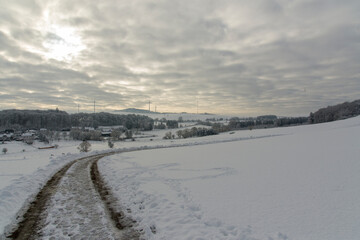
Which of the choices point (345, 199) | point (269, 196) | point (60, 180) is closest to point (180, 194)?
point (269, 196)

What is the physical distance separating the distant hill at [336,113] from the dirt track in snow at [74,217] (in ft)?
367

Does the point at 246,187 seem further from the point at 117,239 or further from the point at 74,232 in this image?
the point at 74,232

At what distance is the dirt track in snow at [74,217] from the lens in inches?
253

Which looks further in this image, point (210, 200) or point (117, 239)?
point (210, 200)

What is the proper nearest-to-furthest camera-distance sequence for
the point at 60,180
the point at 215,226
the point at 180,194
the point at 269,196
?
1. the point at 215,226
2. the point at 269,196
3. the point at 180,194
4. the point at 60,180

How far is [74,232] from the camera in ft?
21.6

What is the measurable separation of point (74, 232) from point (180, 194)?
214 inches

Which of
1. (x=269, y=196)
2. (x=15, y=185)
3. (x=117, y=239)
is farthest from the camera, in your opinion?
(x=15, y=185)

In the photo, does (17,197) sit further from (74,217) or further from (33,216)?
(74,217)

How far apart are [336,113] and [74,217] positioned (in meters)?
125

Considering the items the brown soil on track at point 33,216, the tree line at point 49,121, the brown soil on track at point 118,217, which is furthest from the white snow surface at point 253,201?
the tree line at point 49,121

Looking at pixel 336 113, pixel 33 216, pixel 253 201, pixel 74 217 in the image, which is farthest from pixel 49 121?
pixel 336 113

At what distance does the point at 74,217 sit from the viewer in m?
7.75

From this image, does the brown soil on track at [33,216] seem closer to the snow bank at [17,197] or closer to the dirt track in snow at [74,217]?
the dirt track in snow at [74,217]
